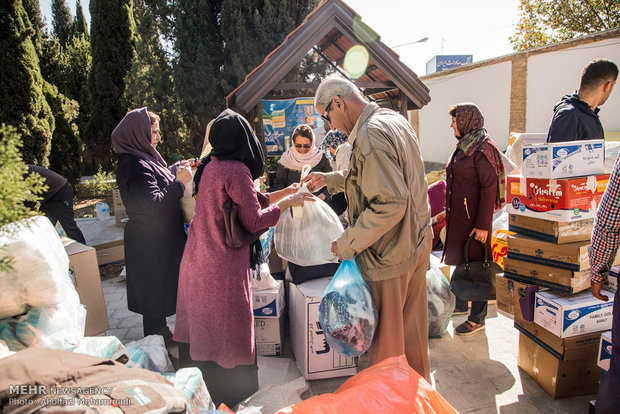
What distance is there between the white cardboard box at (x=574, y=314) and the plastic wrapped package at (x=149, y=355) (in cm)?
242

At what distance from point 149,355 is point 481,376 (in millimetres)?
2280

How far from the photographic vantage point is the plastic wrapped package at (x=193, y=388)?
5.57 ft

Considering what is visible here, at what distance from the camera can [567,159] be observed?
7.54 ft

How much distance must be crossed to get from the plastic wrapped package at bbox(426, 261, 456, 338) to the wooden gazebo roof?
3.02 meters

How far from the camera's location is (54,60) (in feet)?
42.0

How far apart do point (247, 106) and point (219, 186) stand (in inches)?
115

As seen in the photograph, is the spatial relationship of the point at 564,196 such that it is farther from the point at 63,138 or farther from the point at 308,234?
the point at 63,138

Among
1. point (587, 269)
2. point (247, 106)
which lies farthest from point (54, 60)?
point (587, 269)

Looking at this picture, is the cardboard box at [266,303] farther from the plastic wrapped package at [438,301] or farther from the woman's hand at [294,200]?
the plastic wrapped package at [438,301]

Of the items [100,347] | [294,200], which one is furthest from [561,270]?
[100,347]

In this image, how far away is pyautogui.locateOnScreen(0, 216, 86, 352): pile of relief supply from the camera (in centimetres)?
136

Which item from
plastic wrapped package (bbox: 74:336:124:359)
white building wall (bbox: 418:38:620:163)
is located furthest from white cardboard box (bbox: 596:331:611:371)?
white building wall (bbox: 418:38:620:163)

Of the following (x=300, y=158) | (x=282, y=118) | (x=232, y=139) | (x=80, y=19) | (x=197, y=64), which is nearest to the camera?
(x=232, y=139)

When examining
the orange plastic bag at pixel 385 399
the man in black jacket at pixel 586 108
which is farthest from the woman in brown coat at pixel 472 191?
the orange plastic bag at pixel 385 399
